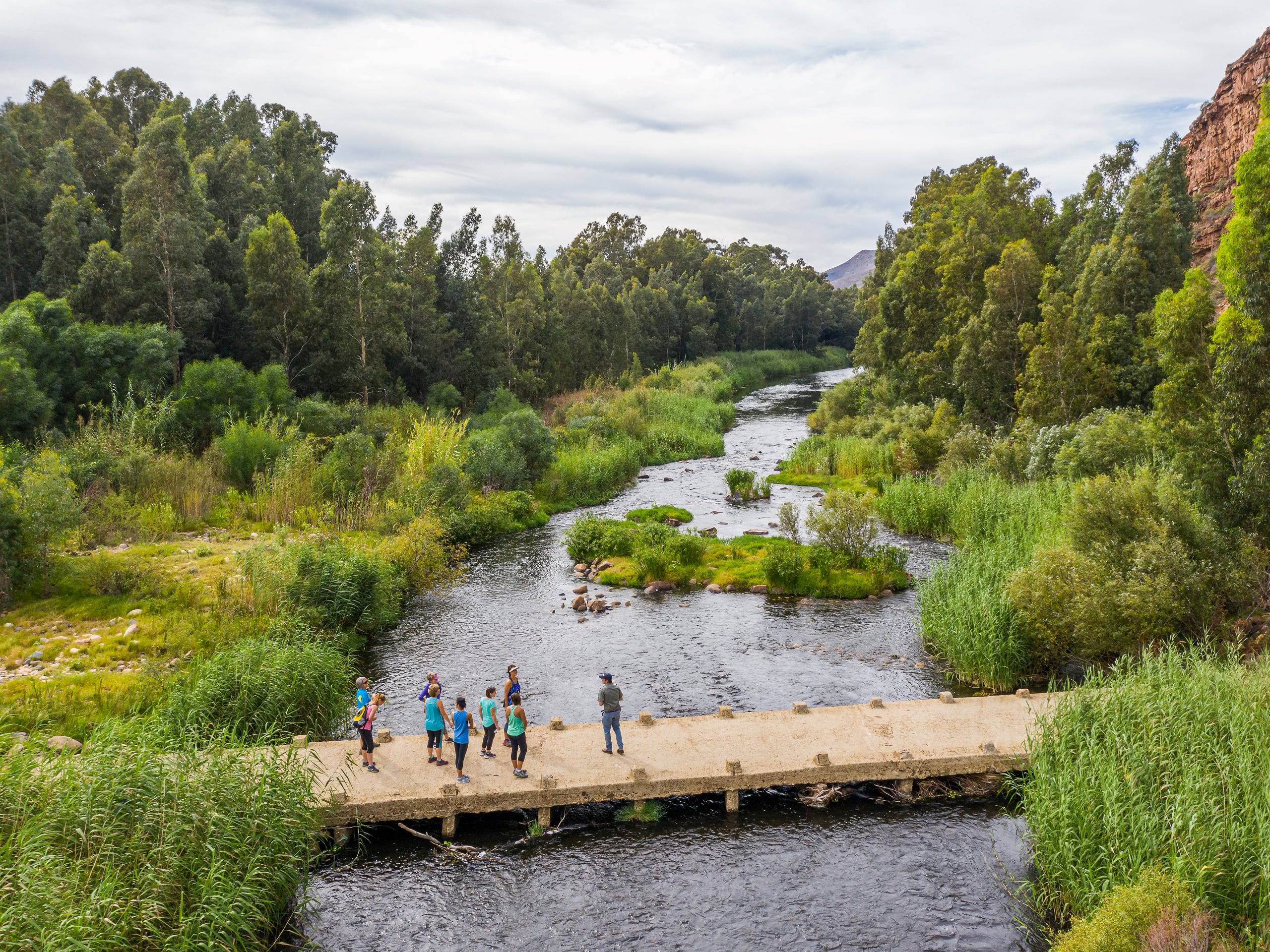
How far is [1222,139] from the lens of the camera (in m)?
63.5

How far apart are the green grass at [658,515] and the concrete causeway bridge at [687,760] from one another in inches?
753

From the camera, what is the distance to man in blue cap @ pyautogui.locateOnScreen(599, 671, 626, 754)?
46.1 ft

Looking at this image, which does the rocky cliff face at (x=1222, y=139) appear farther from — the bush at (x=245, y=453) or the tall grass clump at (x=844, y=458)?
the bush at (x=245, y=453)

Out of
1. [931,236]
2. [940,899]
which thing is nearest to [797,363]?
[931,236]

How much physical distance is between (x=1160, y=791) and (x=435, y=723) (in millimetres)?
11188

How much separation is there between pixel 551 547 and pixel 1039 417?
22961 millimetres

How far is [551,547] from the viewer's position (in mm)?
32875

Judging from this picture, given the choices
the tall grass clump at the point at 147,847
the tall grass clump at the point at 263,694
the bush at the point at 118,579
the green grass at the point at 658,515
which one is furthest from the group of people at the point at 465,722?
the green grass at the point at 658,515

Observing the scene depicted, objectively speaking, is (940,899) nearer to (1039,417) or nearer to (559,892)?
(559,892)

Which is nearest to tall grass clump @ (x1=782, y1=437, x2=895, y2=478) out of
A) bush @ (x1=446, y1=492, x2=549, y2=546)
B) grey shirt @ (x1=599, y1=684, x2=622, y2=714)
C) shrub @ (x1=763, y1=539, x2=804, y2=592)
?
shrub @ (x1=763, y1=539, x2=804, y2=592)

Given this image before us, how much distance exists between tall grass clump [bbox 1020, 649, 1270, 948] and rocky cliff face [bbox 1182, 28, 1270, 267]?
188 ft

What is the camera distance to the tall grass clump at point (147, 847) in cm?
844

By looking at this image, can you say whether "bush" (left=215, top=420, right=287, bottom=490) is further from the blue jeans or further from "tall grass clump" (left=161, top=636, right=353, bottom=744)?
the blue jeans

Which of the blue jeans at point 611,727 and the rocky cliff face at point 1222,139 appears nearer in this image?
the blue jeans at point 611,727
